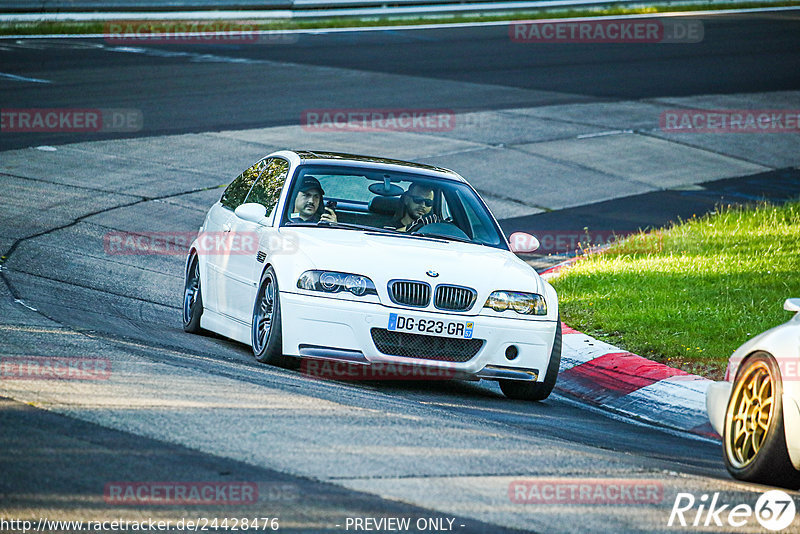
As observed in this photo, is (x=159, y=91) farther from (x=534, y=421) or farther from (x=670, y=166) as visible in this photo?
(x=534, y=421)

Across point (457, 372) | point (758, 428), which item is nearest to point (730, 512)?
point (758, 428)

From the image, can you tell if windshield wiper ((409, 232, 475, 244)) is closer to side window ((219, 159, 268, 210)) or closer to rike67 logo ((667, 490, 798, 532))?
side window ((219, 159, 268, 210))

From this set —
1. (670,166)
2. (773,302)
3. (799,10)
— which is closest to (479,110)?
(670,166)

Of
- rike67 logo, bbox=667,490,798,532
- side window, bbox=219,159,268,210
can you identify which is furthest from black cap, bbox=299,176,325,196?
rike67 logo, bbox=667,490,798,532

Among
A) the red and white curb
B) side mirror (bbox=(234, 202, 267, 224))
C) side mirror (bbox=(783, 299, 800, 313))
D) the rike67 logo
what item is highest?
side mirror (bbox=(783, 299, 800, 313))

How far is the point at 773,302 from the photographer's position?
11.0 metres

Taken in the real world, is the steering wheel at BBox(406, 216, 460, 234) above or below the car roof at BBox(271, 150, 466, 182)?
below

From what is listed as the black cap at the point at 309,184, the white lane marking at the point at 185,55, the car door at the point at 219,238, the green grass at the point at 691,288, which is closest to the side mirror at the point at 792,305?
the green grass at the point at 691,288

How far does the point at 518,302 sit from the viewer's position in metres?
8.40

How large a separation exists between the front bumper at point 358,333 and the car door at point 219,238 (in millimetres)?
1660

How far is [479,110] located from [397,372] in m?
14.9

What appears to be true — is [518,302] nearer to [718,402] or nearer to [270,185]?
[718,402]

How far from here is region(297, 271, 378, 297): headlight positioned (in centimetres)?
812

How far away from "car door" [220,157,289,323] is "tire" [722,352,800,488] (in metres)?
3.72
